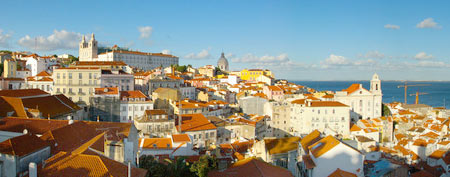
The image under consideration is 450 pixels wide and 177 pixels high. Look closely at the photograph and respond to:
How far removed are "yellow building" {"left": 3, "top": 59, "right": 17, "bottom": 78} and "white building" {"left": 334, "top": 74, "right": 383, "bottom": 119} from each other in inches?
2154

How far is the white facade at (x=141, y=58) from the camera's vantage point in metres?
87.6

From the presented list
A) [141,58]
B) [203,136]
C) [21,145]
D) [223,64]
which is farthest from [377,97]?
[223,64]

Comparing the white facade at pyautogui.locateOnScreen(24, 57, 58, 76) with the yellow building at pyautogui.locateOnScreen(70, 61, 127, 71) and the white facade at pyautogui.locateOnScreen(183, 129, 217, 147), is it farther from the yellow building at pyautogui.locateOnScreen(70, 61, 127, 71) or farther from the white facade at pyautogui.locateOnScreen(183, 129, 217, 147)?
the white facade at pyautogui.locateOnScreen(183, 129, 217, 147)

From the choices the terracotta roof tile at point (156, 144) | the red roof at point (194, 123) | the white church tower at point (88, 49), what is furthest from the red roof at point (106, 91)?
the white church tower at point (88, 49)

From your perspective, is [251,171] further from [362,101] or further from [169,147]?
[362,101]

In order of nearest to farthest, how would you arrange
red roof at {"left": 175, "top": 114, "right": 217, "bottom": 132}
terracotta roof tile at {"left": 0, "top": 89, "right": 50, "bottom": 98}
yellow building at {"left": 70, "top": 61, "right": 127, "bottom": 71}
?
terracotta roof tile at {"left": 0, "top": 89, "right": 50, "bottom": 98}
red roof at {"left": 175, "top": 114, "right": 217, "bottom": 132}
yellow building at {"left": 70, "top": 61, "right": 127, "bottom": 71}

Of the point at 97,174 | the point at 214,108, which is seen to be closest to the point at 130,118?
the point at 214,108

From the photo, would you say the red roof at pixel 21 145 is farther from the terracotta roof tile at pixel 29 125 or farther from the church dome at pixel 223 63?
the church dome at pixel 223 63

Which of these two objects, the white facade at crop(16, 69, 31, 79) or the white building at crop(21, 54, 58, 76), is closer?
the white facade at crop(16, 69, 31, 79)

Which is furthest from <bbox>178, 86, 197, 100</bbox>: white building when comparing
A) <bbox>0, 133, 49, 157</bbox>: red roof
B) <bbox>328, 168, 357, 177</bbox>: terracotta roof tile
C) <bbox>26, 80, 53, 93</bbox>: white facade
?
<bbox>0, 133, 49, 157</bbox>: red roof

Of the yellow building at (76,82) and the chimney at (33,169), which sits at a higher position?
the yellow building at (76,82)

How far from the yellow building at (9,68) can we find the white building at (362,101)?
5470cm

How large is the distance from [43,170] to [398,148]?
3700cm

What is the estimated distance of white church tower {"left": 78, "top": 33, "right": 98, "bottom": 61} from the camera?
9081 centimetres
